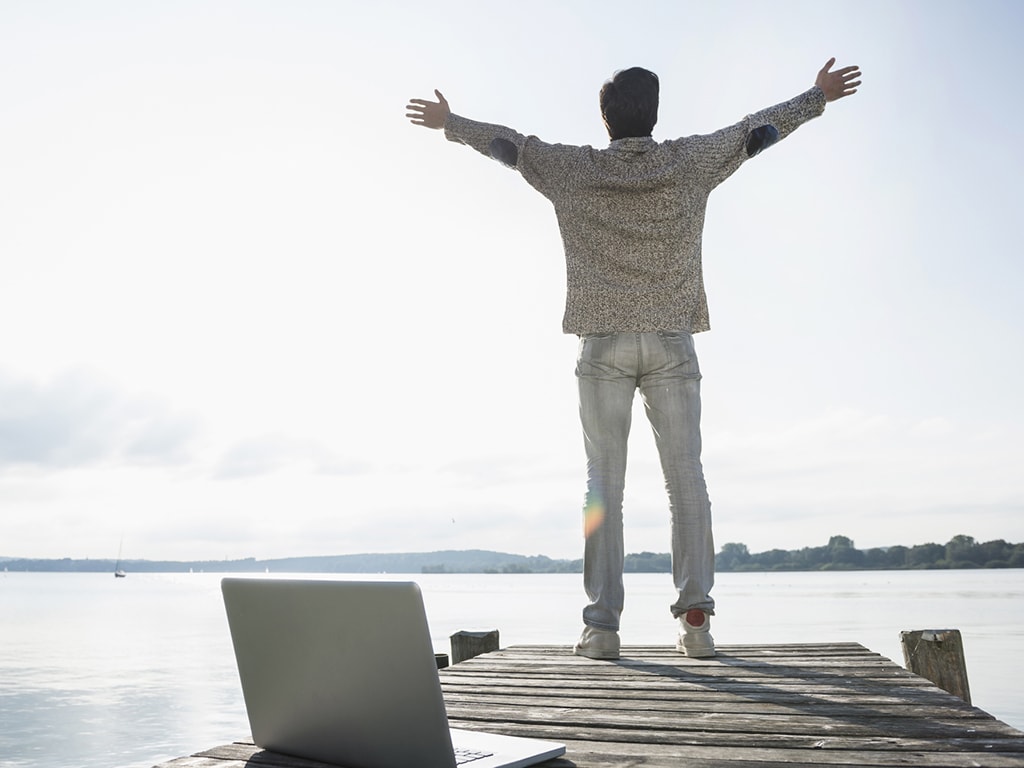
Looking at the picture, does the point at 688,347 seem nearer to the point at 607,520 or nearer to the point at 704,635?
the point at 607,520

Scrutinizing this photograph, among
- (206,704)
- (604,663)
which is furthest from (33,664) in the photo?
(604,663)

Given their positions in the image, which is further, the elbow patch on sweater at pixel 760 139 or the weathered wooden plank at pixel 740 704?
the elbow patch on sweater at pixel 760 139

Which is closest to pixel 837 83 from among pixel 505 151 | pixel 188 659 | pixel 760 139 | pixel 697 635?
pixel 760 139

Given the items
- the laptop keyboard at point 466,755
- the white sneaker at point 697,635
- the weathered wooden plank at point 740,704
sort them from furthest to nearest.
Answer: the white sneaker at point 697,635, the weathered wooden plank at point 740,704, the laptop keyboard at point 466,755

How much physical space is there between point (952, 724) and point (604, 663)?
5.57ft

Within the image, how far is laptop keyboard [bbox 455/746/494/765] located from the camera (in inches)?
73.2

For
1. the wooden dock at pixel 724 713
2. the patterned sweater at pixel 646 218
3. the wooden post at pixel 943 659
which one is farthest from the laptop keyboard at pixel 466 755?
the wooden post at pixel 943 659

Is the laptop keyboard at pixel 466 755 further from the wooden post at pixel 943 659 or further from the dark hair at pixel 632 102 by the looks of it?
the dark hair at pixel 632 102

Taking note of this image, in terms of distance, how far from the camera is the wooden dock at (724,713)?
6.91 ft

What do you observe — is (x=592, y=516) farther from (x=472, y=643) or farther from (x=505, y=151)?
(x=505, y=151)

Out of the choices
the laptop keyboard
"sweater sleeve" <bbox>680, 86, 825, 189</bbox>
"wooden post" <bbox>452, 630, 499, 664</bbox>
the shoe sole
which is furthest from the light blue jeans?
the laptop keyboard

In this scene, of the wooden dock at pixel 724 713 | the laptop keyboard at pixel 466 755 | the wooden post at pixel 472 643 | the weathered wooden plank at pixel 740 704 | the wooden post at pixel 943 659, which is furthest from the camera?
the wooden post at pixel 472 643

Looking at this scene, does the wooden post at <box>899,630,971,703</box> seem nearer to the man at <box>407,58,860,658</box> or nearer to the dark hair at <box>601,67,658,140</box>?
the man at <box>407,58,860,658</box>

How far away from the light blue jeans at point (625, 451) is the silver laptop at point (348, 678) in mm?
1832
